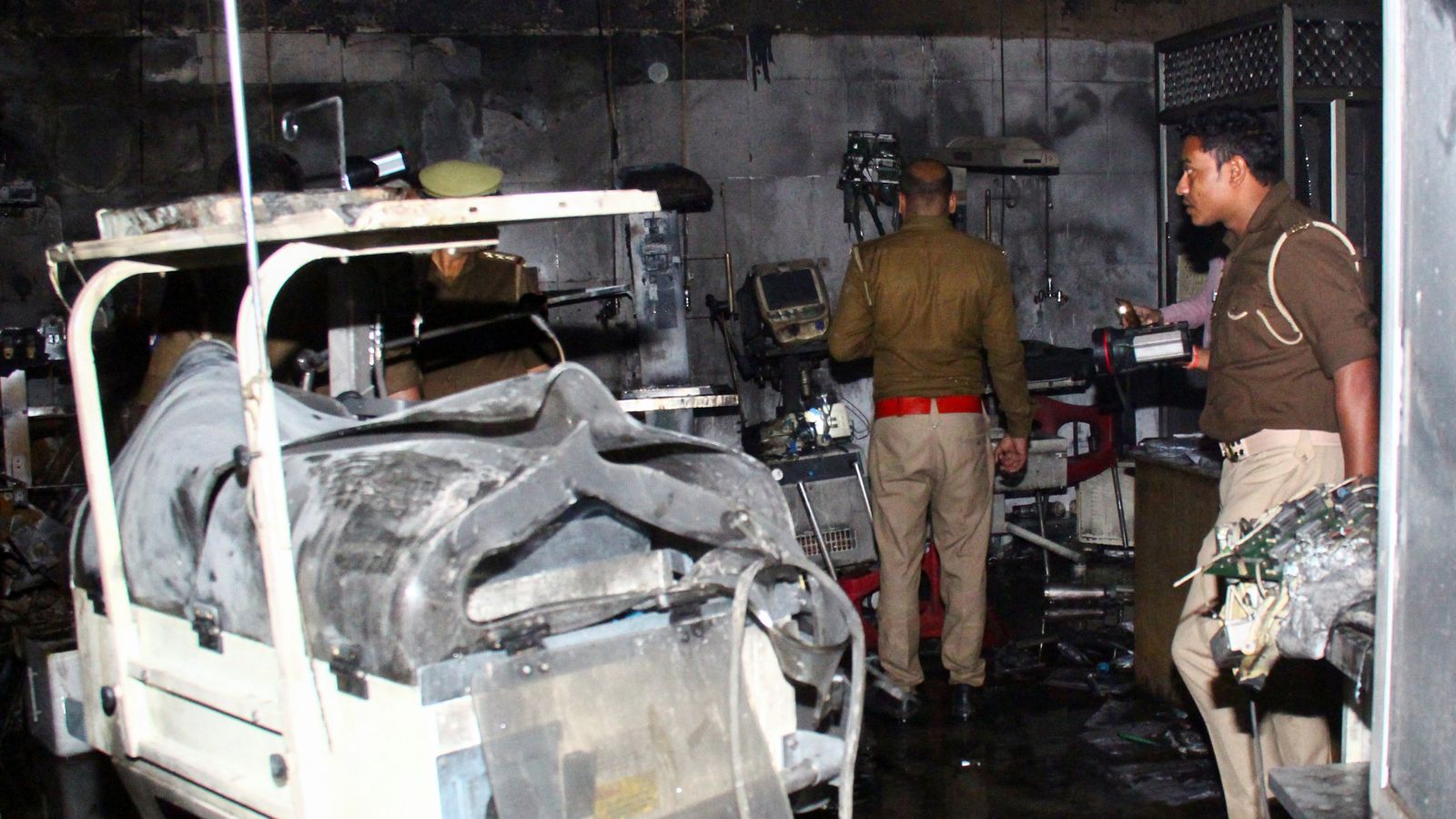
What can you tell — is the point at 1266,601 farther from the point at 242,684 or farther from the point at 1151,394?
the point at 1151,394

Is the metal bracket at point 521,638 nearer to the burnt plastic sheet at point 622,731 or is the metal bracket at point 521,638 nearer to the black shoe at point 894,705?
the burnt plastic sheet at point 622,731

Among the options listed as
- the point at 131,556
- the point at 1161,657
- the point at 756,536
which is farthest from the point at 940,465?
the point at 131,556

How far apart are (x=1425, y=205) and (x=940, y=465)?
9.24 ft

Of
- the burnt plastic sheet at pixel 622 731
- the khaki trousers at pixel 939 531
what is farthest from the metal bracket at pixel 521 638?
the khaki trousers at pixel 939 531

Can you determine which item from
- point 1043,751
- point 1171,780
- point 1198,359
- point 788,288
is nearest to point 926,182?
point 1198,359

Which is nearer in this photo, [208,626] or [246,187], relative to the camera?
[246,187]

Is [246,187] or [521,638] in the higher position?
[246,187]

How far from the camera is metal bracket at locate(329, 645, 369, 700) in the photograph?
193 cm

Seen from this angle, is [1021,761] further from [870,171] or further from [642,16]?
[642,16]

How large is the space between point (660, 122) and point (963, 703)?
351 centimetres

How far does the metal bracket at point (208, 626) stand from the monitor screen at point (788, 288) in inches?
151

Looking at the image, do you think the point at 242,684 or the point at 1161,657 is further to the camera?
the point at 1161,657

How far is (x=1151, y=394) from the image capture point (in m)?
7.22

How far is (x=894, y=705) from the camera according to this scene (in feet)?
14.9
